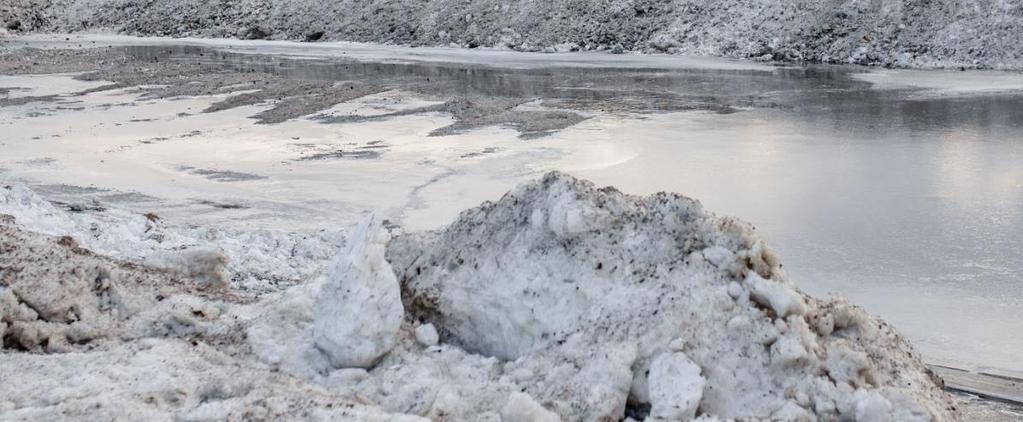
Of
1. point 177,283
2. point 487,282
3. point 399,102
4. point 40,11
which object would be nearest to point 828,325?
point 487,282

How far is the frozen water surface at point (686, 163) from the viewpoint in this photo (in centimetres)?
792

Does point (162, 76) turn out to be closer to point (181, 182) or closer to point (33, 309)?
point (181, 182)

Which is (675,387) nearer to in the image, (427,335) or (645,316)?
(645,316)

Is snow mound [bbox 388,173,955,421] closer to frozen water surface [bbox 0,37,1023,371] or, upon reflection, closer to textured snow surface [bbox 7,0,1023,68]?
frozen water surface [bbox 0,37,1023,371]

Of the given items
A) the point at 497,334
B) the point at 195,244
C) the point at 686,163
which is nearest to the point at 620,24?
the point at 686,163

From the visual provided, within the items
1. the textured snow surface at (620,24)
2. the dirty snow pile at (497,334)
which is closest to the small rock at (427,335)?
the dirty snow pile at (497,334)

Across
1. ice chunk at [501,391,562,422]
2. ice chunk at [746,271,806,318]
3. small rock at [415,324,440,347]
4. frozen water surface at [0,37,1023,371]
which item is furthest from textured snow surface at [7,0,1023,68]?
ice chunk at [501,391,562,422]

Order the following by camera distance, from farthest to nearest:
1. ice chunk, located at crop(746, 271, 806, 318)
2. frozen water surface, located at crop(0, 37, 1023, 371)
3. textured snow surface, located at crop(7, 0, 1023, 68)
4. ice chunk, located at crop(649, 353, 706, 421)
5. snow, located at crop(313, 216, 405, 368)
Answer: textured snow surface, located at crop(7, 0, 1023, 68) < frozen water surface, located at crop(0, 37, 1023, 371) < snow, located at crop(313, 216, 405, 368) < ice chunk, located at crop(746, 271, 806, 318) < ice chunk, located at crop(649, 353, 706, 421)

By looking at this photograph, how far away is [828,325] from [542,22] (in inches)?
1021

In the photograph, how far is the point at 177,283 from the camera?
18.5 feet

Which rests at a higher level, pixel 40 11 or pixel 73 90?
pixel 40 11

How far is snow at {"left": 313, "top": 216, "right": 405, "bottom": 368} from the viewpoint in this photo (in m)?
4.49

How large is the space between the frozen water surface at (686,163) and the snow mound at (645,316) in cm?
215

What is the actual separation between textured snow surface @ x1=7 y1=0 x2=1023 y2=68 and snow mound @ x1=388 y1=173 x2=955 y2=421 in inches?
808
